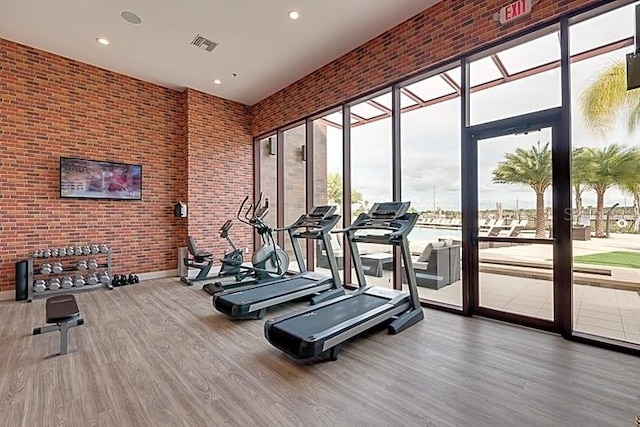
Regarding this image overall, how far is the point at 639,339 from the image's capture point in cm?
311

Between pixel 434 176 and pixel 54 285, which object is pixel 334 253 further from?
pixel 54 285

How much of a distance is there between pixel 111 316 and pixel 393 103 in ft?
16.7

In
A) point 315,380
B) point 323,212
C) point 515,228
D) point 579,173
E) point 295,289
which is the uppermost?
point 579,173

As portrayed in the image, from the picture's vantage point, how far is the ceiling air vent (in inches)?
203

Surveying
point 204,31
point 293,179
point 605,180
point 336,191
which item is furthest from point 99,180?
point 605,180

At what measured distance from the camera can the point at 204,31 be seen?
16.3 feet

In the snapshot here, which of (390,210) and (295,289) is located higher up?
(390,210)

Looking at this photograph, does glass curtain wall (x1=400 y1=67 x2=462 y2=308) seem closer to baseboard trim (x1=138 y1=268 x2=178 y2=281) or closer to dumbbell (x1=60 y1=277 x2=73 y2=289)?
baseboard trim (x1=138 y1=268 x2=178 y2=281)

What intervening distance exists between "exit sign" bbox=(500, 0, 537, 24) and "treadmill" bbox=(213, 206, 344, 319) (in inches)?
126

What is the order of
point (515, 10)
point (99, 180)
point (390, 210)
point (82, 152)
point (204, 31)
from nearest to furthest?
1. point (515, 10)
2. point (390, 210)
3. point (204, 31)
4. point (82, 152)
5. point (99, 180)

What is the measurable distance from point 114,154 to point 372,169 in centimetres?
512

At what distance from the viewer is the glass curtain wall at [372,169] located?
17.7 ft

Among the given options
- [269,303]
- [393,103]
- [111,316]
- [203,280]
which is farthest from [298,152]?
[111,316]

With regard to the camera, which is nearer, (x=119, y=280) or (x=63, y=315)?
(x=63, y=315)
